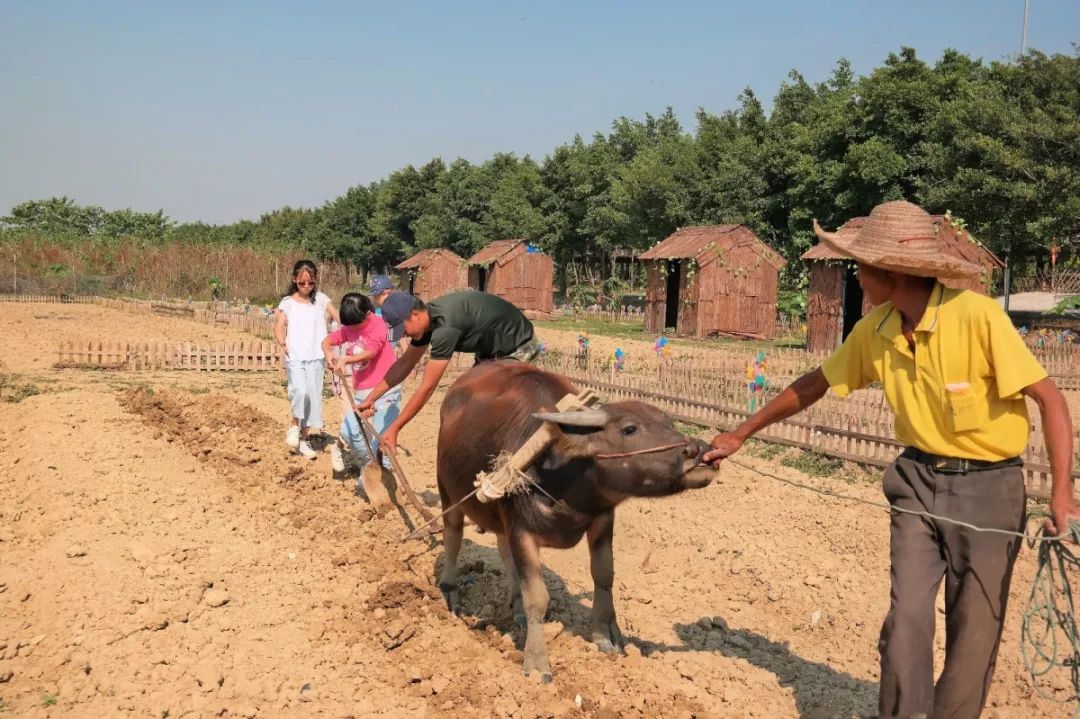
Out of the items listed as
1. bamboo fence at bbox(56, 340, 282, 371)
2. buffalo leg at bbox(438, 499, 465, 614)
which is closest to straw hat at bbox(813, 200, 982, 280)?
buffalo leg at bbox(438, 499, 465, 614)

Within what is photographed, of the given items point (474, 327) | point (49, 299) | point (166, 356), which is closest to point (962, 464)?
point (474, 327)

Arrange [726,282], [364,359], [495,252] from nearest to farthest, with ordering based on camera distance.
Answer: [364,359] < [726,282] < [495,252]

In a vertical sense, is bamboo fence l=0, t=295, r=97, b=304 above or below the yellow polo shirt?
below

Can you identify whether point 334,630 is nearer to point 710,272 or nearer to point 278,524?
point 278,524

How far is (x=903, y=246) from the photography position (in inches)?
148

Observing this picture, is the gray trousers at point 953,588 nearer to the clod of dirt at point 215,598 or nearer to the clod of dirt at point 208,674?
the clod of dirt at point 208,674

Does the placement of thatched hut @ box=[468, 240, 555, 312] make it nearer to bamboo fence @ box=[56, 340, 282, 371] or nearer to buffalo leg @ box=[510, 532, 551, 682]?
bamboo fence @ box=[56, 340, 282, 371]

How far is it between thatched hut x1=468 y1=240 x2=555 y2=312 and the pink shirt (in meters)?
30.6

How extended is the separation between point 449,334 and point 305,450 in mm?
4710

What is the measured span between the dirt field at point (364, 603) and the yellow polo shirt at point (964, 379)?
5.80 feet

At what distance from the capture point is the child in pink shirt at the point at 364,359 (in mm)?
8578

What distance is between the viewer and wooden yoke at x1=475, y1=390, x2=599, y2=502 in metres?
4.72

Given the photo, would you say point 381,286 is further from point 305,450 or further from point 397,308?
point 397,308

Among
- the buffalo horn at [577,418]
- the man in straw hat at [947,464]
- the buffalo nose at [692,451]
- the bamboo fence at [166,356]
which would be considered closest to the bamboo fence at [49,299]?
the bamboo fence at [166,356]
